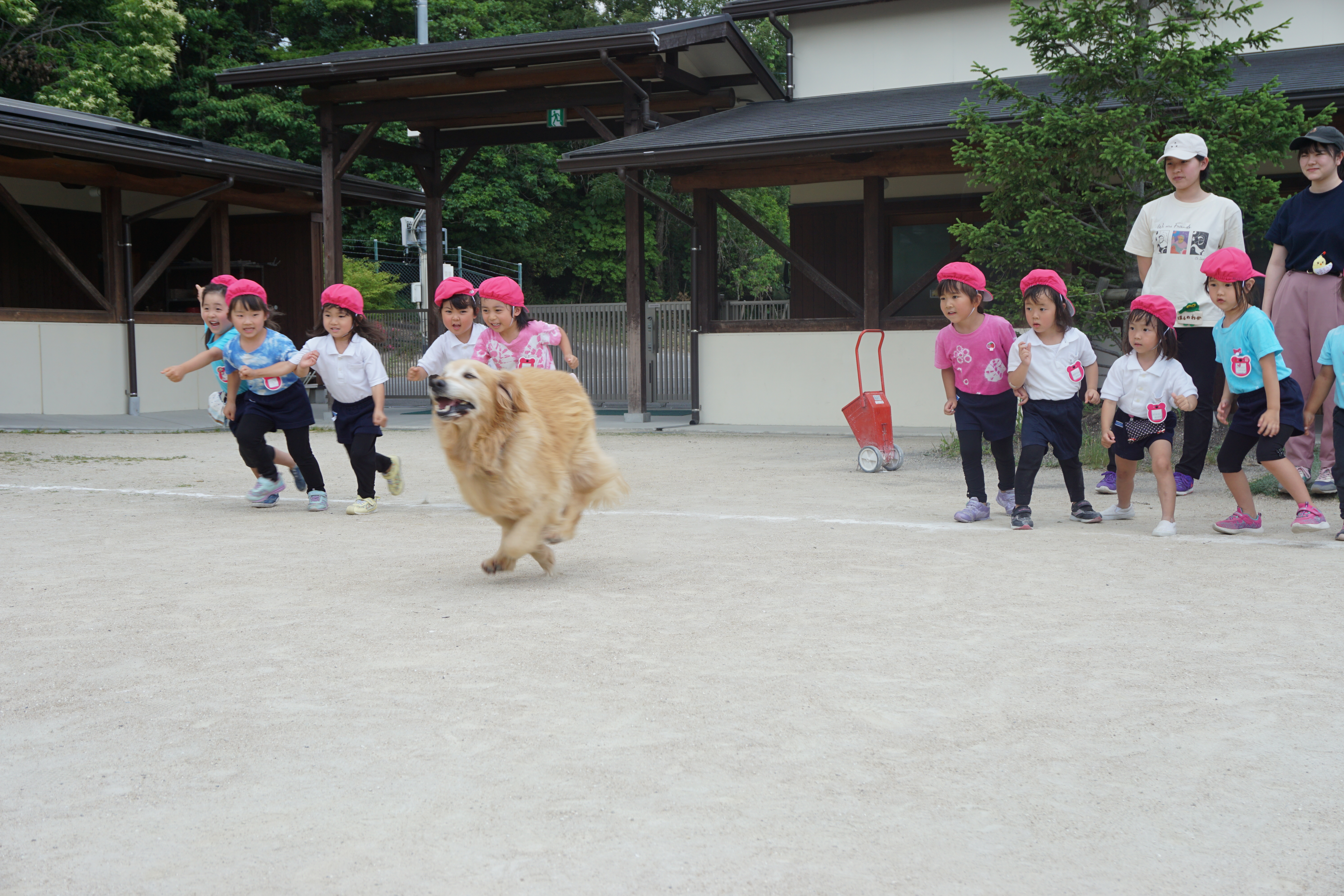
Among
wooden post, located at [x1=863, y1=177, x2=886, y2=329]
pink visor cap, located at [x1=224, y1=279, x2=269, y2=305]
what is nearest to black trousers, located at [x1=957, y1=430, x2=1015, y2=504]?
pink visor cap, located at [x1=224, y1=279, x2=269, y2=305]

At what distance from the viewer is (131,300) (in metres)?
17.7

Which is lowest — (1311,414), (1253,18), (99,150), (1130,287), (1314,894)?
(1314,894)

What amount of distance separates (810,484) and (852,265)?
9.61m

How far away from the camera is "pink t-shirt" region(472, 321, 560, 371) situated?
7621 millimetres

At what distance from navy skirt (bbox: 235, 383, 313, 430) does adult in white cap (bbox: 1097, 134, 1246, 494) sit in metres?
5.44

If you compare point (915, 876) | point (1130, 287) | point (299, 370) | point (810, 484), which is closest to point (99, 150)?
point (299, 370)

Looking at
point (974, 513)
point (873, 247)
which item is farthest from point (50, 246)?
point (974, 513)

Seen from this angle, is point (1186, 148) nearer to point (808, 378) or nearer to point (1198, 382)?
point (1198, 382)

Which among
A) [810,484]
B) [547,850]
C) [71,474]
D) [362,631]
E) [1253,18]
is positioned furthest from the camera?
[1253,18]

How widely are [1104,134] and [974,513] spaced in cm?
451

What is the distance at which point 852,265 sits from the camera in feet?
59.3

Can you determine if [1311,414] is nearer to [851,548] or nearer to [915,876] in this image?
[851,548]

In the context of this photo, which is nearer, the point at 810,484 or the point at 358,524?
the point at 358,524

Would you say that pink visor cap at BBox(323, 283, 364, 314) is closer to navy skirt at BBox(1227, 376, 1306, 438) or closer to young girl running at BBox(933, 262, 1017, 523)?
young girl running at BBox(933, 262, 1017, 523)
